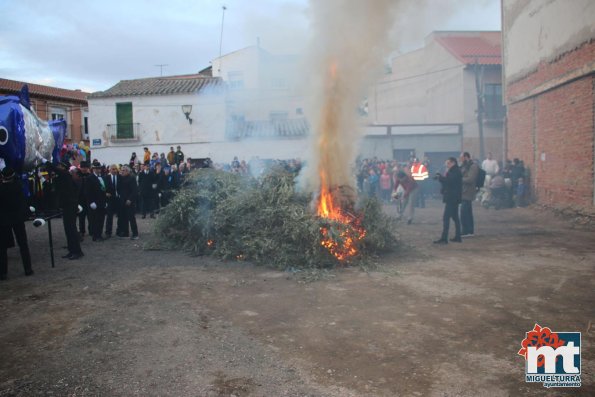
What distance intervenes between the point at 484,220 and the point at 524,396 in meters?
10.5

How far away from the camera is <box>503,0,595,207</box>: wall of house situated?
39.5 feet

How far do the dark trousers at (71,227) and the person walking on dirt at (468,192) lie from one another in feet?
28.3

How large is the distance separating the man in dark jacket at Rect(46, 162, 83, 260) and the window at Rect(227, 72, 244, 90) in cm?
1150

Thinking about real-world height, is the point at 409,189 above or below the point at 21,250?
above

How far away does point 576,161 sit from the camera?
12.7 meters

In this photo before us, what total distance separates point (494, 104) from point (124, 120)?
21.8 meters

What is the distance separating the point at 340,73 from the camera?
8.40 metres

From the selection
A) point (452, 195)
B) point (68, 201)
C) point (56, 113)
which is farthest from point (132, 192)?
point (56, 113)

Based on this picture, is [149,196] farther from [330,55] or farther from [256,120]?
[330,55]

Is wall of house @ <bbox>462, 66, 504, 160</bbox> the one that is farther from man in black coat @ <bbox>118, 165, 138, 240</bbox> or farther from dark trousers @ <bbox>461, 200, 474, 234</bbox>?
man in black coat @ <bbox>118, 165, 138, 240</bbox>

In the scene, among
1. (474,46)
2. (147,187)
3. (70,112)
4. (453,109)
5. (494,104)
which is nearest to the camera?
(147,187)

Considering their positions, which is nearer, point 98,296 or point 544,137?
point 98,296

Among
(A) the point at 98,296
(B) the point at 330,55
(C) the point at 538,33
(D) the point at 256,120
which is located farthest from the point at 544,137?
(A) the point at 98,296

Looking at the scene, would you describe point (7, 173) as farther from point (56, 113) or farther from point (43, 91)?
point (56, 113)
